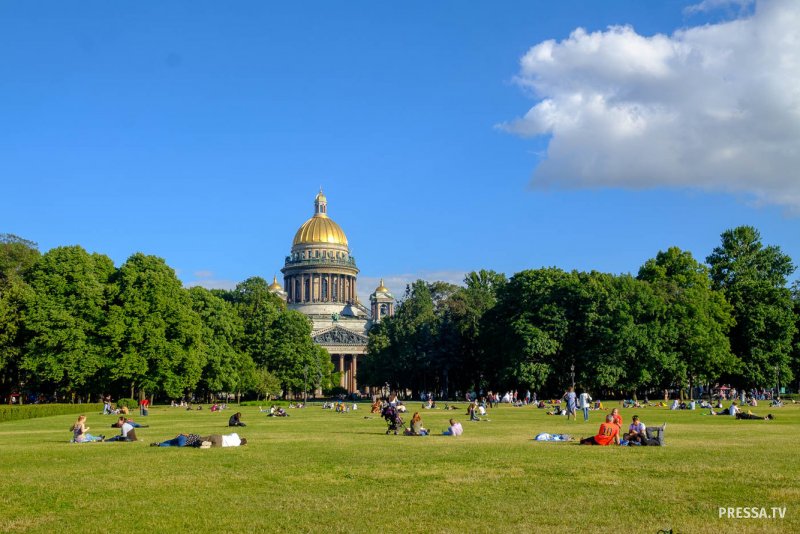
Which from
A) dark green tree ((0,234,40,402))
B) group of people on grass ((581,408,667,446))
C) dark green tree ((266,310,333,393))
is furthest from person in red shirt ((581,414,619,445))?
dark green tree ((266,310,333,393))

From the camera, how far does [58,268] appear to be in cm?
6488

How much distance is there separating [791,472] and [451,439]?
42.3 feet

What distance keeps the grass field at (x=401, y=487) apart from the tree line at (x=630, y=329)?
1662 inches

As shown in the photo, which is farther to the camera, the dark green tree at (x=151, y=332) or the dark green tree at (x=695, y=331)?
the dark green tree at (x=695, y=331)

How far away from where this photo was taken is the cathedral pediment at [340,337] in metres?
167

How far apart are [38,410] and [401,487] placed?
42.3 m

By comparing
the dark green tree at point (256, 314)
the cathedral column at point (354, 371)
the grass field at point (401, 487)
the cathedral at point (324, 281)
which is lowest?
the grass field at point (401, 487)

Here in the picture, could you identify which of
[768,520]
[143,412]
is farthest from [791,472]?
[143,412]

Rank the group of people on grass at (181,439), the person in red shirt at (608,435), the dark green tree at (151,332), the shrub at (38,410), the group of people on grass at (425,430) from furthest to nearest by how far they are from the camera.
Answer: the dark green tree at (151,332) < the shrub at (38,410) < the group of people on grass at (425,430) < the person in red shirt at (608,435) < the group of people on grass at (181,439)

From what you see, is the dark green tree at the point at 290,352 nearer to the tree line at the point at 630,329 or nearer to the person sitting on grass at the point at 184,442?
the tree line at the point at 630,329

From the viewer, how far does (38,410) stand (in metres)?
52.2

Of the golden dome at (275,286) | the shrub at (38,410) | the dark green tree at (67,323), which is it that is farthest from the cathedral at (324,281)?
the shrub at (38,410)

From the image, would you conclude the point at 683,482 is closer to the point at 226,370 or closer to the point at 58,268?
the point at 58,268

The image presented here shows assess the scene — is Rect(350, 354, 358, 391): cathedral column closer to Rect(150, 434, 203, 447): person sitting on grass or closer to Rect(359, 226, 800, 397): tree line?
Rect(359, 226, 800, 397): tree line
